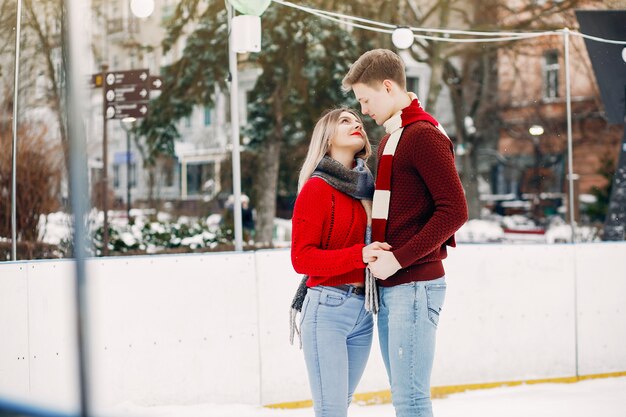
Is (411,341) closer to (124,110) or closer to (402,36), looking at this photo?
(402,36)

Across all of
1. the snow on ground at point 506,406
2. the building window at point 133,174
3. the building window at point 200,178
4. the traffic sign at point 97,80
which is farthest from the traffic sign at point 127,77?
the building window at point 200,178

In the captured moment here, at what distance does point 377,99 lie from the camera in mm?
2137

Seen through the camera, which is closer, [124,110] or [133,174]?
[124,110]

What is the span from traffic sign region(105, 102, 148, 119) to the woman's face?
3.95 m

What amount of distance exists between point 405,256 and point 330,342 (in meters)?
0.34

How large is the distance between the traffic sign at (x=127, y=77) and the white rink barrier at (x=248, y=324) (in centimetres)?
246

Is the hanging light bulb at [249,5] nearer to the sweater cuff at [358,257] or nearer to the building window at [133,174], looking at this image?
the sweater cuff at [358,257]

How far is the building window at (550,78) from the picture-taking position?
10.8 metres

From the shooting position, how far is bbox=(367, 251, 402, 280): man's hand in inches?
79.6

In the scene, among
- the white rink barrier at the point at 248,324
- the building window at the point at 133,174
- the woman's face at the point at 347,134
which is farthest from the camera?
the building window at the point at 133,174

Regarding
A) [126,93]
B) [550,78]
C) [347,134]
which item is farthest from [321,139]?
[550,78]

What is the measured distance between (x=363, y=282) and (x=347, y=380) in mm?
269

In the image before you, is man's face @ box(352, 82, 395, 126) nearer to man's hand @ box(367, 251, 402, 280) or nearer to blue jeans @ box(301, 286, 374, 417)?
man's hand @ box(367, 251, 402, 280)

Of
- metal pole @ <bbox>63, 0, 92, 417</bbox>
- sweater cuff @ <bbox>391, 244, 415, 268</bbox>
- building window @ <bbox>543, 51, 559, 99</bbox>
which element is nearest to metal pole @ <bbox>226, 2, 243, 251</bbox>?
sweater cuff @ <bbox>391, 244, 415, 268</bbox>
